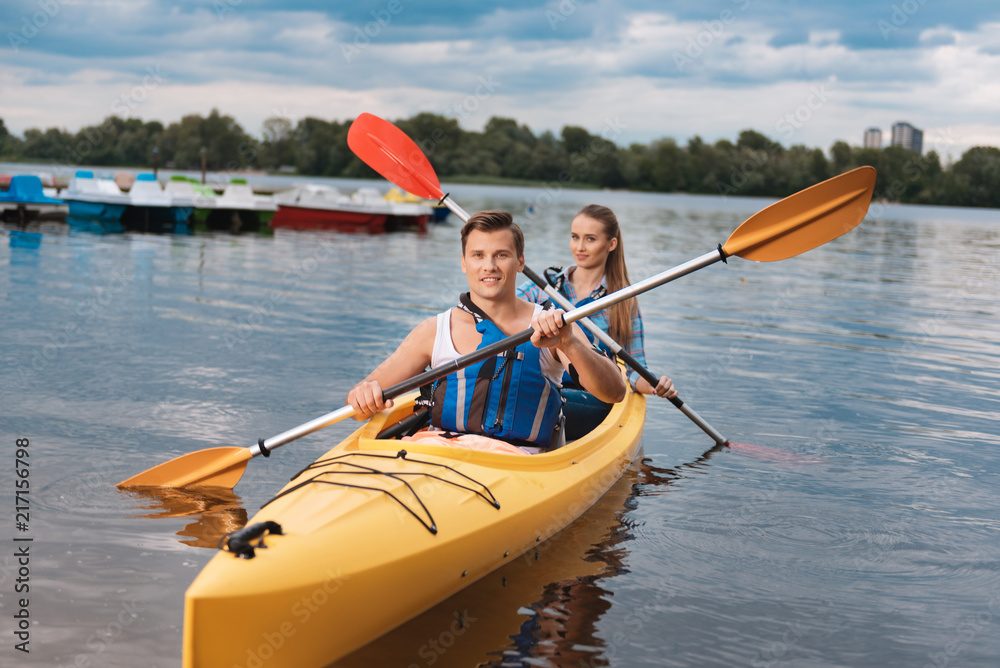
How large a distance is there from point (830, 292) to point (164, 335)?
1217cm

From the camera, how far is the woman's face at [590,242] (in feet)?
18.2

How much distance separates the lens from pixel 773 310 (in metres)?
13.6

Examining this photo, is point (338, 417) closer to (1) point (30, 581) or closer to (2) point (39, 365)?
(1) point (30, 581)

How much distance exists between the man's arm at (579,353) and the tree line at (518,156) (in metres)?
59.9

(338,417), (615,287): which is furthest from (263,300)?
(338,417)

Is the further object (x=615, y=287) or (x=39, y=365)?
(x=39, y=365)

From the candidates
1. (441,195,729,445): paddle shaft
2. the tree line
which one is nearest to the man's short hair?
(441,195,729,445): paddle shaft

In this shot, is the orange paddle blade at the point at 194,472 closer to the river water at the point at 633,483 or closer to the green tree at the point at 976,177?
the river water at the point at 633,483

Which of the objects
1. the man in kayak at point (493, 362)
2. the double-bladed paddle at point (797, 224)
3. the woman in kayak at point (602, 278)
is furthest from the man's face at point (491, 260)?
the woman in kayak at point (602, 278)

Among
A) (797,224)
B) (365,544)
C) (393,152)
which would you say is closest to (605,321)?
(797,224)

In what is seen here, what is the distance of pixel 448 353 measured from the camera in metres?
3.98

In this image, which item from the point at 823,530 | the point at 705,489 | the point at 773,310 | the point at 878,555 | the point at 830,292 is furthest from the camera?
the point at 830,292

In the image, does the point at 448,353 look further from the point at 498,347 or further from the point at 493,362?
the point at 498,347

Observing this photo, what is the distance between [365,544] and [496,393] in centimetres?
114
